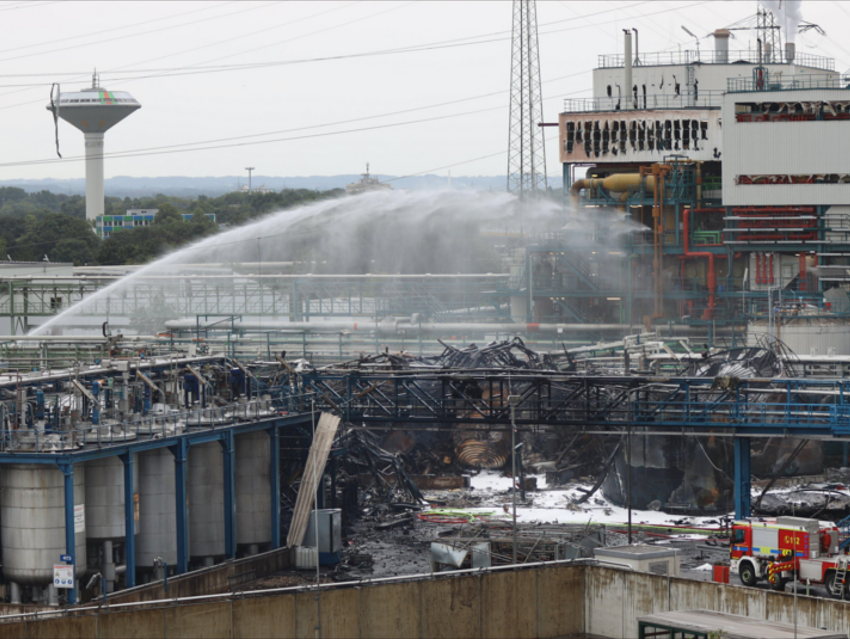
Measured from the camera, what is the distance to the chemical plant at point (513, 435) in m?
33.1

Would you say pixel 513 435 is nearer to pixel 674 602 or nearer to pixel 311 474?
pixel 674 602

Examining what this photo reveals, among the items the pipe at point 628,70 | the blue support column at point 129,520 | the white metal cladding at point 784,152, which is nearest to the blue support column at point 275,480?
the blue support column at point 129,520

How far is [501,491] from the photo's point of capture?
5378 cm

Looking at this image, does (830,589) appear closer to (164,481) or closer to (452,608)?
(452,608)

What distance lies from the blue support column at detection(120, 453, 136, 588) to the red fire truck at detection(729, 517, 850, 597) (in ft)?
57.2

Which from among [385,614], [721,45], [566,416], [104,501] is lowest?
[385,614]

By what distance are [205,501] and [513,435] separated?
11.7m

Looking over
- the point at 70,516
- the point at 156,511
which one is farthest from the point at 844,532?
the point at 70,516

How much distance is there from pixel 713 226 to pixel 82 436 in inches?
2392

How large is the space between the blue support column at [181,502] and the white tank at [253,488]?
428 cm

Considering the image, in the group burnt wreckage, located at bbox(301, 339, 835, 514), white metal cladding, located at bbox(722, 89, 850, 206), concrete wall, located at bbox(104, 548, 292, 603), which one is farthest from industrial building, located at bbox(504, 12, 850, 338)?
concrete wall, located at bbox(104, 548, 292, 603)

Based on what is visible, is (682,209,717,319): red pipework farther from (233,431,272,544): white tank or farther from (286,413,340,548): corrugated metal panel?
(233,431,272,544): white tank

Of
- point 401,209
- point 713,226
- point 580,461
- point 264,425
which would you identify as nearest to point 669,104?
point 713,226

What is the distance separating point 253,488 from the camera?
4481cm
